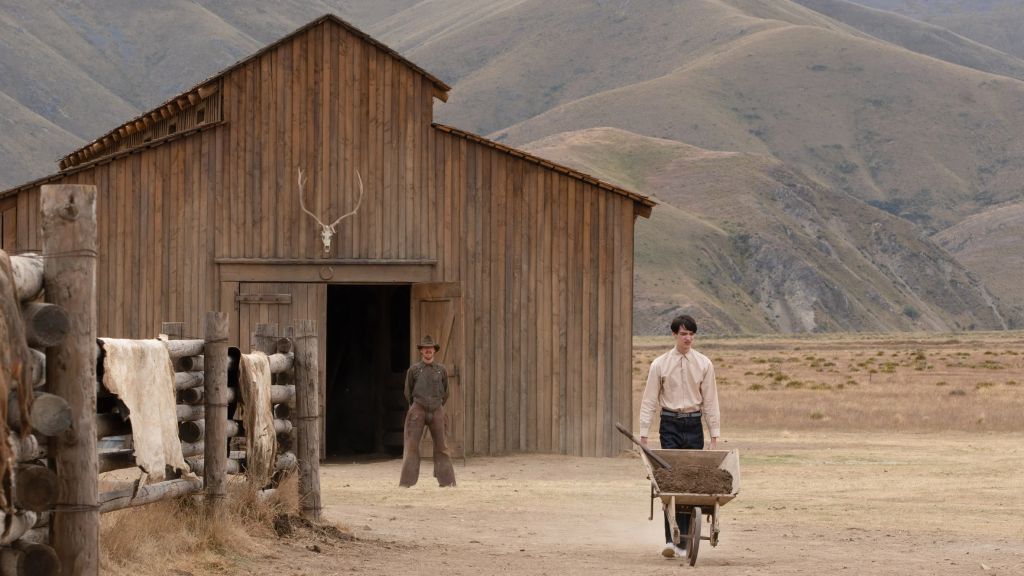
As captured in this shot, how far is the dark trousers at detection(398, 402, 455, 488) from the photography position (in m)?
15.0

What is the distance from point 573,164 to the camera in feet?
427

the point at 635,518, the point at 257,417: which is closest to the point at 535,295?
the point at 635,518

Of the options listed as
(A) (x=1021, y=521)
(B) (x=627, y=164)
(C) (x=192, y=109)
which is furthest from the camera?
(B) (x=627, y=164)

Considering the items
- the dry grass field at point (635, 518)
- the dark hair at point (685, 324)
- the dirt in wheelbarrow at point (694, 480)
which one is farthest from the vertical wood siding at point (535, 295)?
the dirt in wheelbarrow at point (694, 480)

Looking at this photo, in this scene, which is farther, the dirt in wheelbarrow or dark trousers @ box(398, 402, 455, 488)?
dark trousers @ box(398, 402, 455, 488)

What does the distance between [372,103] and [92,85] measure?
181995 mm

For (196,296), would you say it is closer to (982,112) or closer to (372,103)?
(372,103)

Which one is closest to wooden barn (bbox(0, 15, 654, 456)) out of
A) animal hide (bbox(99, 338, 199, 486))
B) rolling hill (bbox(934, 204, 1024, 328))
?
animal hide (bbox(99, 338, 199, 486))

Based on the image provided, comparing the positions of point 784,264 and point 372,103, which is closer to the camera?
point 372,103

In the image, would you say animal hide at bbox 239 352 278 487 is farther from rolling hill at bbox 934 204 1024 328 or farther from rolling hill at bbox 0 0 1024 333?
rolling hill at bbox 934 204 1024 328

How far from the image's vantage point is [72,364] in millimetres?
6512

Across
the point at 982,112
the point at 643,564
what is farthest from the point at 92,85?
the point at 643,564

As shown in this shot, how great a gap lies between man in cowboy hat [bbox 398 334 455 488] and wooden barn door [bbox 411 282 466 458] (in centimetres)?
280

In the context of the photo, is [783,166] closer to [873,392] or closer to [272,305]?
[873,392]
